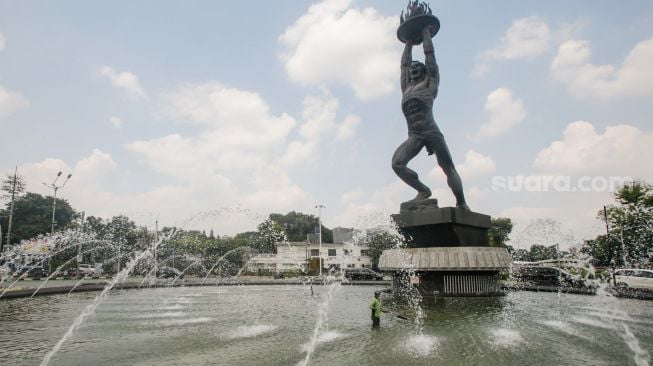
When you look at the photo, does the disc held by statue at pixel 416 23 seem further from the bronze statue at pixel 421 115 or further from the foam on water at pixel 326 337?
the foam on water at pixel 326 337

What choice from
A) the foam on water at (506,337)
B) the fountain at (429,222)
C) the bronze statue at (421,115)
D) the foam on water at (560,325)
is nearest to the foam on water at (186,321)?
the foam on water at (506,337)

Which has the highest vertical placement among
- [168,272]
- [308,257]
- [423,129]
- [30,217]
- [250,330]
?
[423,129]

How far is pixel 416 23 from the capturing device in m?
23.1

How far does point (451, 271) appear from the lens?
19.0m

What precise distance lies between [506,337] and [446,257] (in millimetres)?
8700

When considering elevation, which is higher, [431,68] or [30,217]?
[431,68]

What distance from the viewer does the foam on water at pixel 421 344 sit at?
8694mm

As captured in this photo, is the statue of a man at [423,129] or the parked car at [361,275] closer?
Answer: the statue of a man at [423,129]

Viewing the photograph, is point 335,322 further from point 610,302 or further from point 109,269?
point 109,269

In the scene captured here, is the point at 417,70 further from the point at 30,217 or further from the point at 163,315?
the point at 30,217

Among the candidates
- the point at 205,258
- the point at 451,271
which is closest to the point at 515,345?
the point at 451,271

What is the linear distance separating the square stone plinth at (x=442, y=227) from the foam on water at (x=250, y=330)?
36.6 ft

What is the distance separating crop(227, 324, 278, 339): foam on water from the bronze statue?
12.8 metres

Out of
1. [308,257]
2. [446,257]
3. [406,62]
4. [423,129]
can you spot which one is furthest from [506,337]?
[308,257]
